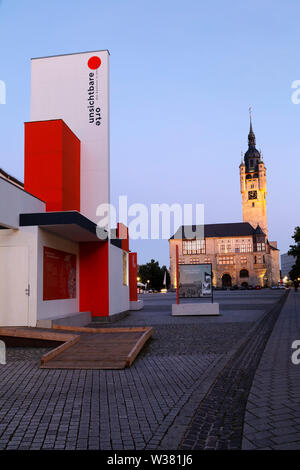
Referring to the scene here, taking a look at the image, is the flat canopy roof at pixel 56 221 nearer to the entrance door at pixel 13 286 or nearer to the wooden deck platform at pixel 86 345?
the entrance door at pixel 13 286

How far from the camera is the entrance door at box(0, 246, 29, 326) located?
12258 millimetres

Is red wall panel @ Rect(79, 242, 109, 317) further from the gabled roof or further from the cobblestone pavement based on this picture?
the gabled roof

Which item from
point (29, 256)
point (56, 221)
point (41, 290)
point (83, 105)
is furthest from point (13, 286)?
point (83, 105)

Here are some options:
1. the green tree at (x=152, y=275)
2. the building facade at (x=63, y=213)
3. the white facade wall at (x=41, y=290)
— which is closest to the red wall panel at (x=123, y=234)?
the building facade at (x=63, y=213)

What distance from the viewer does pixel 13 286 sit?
1240 cm

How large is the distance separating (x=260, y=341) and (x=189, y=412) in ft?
21.5

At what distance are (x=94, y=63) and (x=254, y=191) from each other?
114m

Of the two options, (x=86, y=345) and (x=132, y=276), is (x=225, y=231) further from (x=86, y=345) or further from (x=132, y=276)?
(x=86, y=345)

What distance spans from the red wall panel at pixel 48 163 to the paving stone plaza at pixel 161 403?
7595mm

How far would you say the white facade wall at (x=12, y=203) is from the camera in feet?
38.6

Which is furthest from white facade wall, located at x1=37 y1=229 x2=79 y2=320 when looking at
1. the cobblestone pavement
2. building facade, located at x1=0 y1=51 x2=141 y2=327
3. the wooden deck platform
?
the cobblestone pavement

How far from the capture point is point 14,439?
416cm
